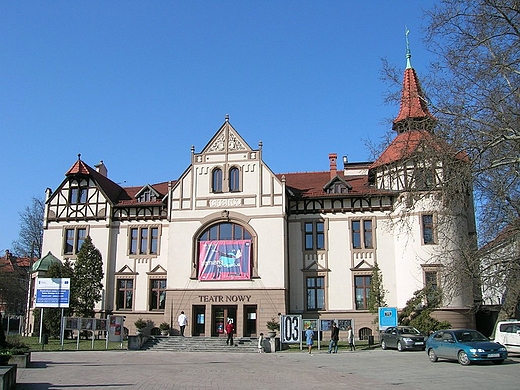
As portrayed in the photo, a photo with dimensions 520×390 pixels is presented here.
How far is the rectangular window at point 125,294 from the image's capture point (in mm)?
39812

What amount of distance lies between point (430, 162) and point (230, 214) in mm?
22791

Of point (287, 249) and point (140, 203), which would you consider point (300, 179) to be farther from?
point (140, 203)

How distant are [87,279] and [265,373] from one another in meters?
22.9

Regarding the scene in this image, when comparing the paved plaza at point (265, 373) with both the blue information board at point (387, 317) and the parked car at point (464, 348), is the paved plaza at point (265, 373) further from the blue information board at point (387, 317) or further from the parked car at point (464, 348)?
the blue information board at point (387, 317)

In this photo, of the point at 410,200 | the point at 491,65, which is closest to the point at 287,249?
the point at 410,200

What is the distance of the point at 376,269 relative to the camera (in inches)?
1444

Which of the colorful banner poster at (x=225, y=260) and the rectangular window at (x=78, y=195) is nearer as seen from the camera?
the colorful banner poster at (x=225, y=260)

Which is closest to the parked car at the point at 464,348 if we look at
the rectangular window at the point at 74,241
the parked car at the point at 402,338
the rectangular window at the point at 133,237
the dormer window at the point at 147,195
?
the parked car at the point at 402,338

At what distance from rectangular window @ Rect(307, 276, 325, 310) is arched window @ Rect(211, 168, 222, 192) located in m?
9.10

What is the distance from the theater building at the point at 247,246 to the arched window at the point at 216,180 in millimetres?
77

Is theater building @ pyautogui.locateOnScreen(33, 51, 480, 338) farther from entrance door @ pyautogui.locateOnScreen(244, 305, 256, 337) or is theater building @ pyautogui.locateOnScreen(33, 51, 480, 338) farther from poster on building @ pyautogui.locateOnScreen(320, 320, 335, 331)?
poster on building @ pyautogui.locateOnScreen(320, 320, 335, 331)

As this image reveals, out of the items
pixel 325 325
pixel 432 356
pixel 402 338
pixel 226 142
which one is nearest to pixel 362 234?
pixel 325 325

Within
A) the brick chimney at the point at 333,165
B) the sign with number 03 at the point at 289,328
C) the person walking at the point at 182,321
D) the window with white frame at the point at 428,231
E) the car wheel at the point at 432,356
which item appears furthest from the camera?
the brick chimney at the point at 333,165

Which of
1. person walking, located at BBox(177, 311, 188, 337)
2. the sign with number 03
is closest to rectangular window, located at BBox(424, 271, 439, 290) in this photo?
the sign with number 03
